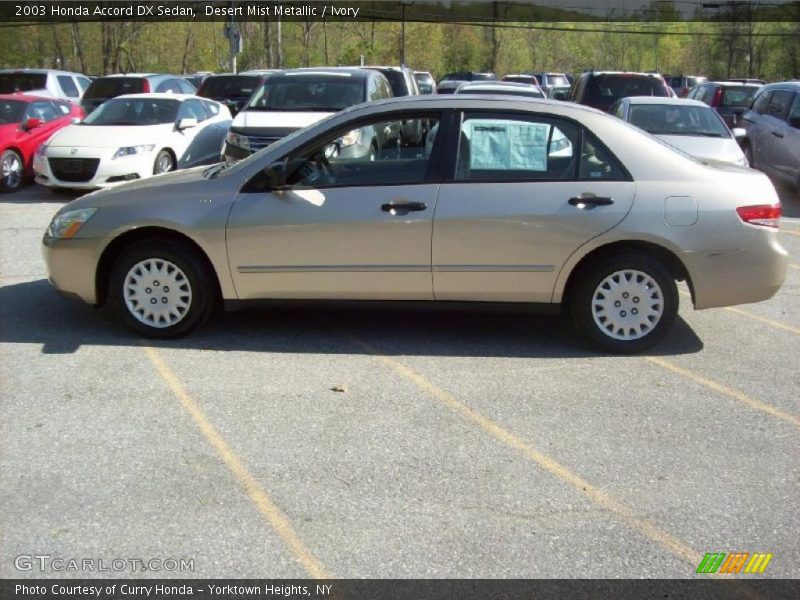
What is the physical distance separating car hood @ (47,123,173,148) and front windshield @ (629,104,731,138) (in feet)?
22.5

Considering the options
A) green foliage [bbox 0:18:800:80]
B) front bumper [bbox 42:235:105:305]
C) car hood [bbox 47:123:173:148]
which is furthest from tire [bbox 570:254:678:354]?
green foliage [bbox 0:18:800:80]

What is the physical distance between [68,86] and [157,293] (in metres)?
15.9

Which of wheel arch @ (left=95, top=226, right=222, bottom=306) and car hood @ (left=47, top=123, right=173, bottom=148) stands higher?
car hood @ (left=47, top=123, right=173, bottom=148)

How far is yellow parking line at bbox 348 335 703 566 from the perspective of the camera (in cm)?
372

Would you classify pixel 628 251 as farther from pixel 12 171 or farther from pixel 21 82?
pixel 21 82

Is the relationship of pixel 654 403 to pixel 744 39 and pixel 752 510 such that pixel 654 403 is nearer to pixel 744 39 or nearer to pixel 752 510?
pixel 752 510

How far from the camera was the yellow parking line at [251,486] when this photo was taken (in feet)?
11.7

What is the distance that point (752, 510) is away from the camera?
4.00 m

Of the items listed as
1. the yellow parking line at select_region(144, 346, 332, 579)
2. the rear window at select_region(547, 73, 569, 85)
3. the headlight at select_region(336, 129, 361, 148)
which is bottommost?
the yellow parking line at select_region(144, 346, 332, 579)

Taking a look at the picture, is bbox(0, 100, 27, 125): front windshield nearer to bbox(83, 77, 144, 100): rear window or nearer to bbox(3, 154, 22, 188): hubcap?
bbox(3, 154, 22, 188): hubcap

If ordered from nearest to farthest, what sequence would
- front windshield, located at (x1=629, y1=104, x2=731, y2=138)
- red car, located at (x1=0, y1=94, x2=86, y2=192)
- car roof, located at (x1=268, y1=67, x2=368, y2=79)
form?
front windshield, located at (x1=629, y1=104, x2=731, y2=138), car roof, located at (x1=268, y1=67, x2=368, y2=79), red car, located at (x1=0, y1=94, x2=86, y2=192)

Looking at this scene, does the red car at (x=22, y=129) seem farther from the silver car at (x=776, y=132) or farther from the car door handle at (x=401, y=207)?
the silver car at (x=776, y=132)

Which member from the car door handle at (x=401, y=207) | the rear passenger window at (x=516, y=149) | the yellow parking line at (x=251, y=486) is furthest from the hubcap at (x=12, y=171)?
the rear passenger window at (x=516, y=149)

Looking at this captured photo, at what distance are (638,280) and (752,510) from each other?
7.34ft
